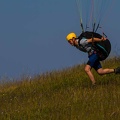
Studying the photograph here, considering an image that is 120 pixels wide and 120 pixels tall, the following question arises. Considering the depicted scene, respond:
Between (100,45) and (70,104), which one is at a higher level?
(100,45)

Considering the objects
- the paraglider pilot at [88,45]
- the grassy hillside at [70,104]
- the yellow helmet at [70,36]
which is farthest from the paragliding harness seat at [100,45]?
the grassy hillside at [70,104]

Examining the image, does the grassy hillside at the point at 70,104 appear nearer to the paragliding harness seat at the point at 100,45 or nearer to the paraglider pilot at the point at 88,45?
the paraglider pilot at the point at 88,45

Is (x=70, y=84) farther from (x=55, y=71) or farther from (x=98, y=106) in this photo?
(x=98, y=106)

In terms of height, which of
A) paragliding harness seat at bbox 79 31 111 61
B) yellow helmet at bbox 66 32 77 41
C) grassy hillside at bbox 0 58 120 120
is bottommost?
grassy hillside at bbox 0 58 120 120

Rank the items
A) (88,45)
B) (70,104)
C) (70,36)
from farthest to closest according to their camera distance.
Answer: (70,36)
(88,45)
(70,104)

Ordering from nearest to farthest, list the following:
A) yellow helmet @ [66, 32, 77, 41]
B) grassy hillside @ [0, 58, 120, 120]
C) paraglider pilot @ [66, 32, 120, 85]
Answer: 1. grassy hillside @ [0, 58, 120, 120]
2. paraglider pilot @ [66, 32, 120, 85]
3. yellow helmet @ [66, 32, 77, 41]

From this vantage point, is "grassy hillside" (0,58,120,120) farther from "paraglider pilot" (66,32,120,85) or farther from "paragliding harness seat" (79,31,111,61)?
"paragliding harness seat" (79,31,111,61)

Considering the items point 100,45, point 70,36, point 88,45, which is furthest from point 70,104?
point 70,36

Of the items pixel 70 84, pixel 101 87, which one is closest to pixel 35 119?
pixel 101 87

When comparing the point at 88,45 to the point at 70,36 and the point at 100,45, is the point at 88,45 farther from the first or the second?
the point at 70,36

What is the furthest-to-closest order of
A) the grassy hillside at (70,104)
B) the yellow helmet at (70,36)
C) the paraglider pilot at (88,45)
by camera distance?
the yellow helmet at (70,36), the paraglider pilot at (88,45), the grassy hillside at (70,104)

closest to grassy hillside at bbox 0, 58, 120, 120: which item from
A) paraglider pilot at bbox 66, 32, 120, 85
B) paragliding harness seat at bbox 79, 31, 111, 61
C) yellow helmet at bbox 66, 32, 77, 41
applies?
paraglider pilot at bbox 66, 32, 120, 85

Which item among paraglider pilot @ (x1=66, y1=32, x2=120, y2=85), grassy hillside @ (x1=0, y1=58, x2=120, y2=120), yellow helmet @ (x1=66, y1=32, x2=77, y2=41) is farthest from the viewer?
yellow helmet @ (x1=66, y1=32, x2=77, y2=41)

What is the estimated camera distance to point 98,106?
8.77 meters
